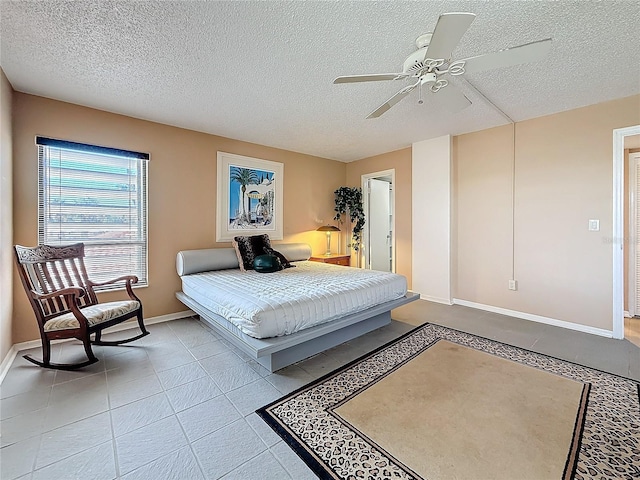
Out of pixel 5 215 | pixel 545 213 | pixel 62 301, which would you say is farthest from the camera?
pixel 545 213

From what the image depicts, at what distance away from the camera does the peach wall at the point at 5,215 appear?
95.3 inches

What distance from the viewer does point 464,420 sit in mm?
1788

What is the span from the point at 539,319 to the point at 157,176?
5376 millimetres

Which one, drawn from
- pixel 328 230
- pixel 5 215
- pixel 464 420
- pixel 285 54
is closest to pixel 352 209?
pixel 328 230

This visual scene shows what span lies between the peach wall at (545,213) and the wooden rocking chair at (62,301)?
4597mm

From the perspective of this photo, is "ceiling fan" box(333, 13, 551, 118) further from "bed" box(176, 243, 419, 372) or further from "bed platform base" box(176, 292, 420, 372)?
"bed platform base" box(176, 292, 420, 372)

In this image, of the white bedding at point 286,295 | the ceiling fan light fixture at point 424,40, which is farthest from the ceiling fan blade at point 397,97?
the white bedding at point 286,295

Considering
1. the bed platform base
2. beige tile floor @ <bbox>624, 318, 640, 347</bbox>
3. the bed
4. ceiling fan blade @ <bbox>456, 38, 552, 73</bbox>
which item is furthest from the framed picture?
beige tile floor @ <bbox>624, 318, 640, 347</bbox>

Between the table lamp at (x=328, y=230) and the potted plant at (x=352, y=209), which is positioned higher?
the potted plant at (x=352, y=209)

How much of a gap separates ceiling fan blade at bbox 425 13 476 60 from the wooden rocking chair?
3298 millimetres

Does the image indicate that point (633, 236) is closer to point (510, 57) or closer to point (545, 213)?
point (545, 213)

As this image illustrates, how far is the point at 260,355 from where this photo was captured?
2086 mm

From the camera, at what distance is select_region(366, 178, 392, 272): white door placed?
589 cm

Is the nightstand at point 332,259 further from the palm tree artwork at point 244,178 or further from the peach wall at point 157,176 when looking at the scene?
the palm tree artwork at point 244,178
